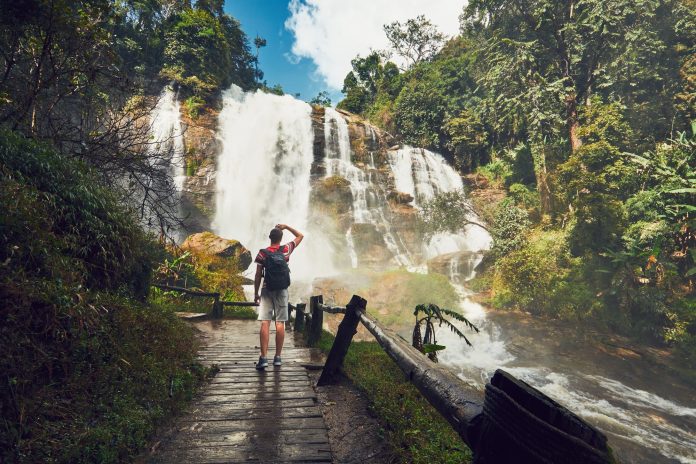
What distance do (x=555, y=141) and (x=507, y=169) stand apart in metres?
5.57

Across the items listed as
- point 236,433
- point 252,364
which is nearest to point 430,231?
point 252,364

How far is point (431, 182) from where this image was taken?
96.5ft

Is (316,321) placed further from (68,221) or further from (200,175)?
(200,175)

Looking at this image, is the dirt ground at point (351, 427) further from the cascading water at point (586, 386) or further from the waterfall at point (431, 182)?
the waterfall at point (431, 182)

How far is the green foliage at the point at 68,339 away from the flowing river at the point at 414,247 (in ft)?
31.3

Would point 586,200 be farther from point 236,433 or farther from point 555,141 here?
point 236,433

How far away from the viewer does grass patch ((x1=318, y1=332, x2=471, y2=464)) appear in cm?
255

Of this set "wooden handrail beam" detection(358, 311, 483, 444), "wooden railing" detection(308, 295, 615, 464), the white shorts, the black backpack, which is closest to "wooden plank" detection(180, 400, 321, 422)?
"wooden handrail beam" detection(358, 311, 483, 444)

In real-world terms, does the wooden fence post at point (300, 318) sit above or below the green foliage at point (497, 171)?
below

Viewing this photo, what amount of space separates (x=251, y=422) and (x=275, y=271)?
212 cm

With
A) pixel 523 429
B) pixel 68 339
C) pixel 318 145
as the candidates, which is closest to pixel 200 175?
pixel 318 145

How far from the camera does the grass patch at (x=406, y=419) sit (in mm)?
2547

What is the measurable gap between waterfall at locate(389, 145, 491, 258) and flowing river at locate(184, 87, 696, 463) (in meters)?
0.09

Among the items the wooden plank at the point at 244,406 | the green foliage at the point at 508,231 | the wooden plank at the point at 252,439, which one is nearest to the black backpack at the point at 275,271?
the wooden plank at the point at 244,406
